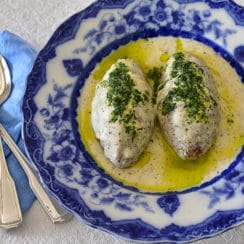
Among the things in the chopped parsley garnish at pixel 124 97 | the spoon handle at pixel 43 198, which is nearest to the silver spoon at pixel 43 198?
the spoon handle at pixel 43 198

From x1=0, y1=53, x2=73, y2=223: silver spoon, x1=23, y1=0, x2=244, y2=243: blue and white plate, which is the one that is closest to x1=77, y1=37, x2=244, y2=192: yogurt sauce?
x1=23, y1=0, x2=244, y2=243: blue and white plate

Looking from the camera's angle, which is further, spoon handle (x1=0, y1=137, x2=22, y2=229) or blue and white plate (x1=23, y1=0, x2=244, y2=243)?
spoon handle (x1=0, y1=137, x2=22, y2=229)

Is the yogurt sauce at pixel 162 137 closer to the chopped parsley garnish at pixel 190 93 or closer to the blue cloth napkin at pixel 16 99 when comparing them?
the chopped parsley garnish at pixel 190 93

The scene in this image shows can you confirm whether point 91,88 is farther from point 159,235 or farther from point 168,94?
point 159,235

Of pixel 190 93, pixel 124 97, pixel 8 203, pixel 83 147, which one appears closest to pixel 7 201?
pixel 8 203

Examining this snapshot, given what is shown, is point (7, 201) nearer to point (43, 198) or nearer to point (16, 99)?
point (43, 198)

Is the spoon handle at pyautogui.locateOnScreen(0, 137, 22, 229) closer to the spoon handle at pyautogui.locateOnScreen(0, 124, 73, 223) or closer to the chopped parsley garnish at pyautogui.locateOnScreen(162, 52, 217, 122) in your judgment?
the spoon handle at pyautogui.locateOnScreen(0, 124, 73, 223)

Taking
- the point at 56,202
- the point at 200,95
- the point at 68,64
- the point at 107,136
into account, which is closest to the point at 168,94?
the point at 200,95
